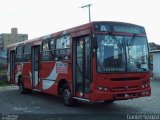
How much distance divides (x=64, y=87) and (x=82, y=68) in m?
1.78

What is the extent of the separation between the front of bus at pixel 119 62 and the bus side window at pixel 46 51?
4.17m

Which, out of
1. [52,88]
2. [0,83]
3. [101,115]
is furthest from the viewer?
[0,83]

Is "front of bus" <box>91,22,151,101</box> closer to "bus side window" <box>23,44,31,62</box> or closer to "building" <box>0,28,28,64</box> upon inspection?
"bus side window" <box>23,44,31,62</box>

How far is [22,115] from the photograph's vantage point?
12023mm

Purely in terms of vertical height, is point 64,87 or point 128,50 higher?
point 128,50

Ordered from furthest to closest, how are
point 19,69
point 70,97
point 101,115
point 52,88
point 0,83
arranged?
point 0,83, point 19,69, point 52,88, point 70,97, point 101,115

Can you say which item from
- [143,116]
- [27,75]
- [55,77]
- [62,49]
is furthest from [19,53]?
[143,116]

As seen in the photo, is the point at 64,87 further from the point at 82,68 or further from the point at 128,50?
the point at 128,50

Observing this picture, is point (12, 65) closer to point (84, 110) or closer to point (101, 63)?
point (84, 110)

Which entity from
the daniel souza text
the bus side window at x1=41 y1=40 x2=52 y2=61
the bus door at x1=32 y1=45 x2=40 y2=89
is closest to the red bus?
the bus side window at x1=41 y1=40 x2=52 y2=61

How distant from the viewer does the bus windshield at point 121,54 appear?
1212 cm

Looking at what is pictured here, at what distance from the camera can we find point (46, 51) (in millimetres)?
16328

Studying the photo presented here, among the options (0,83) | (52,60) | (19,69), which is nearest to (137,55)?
(52,60)

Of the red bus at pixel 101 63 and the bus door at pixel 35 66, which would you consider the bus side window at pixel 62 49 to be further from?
the bus door at pixel 35 66
